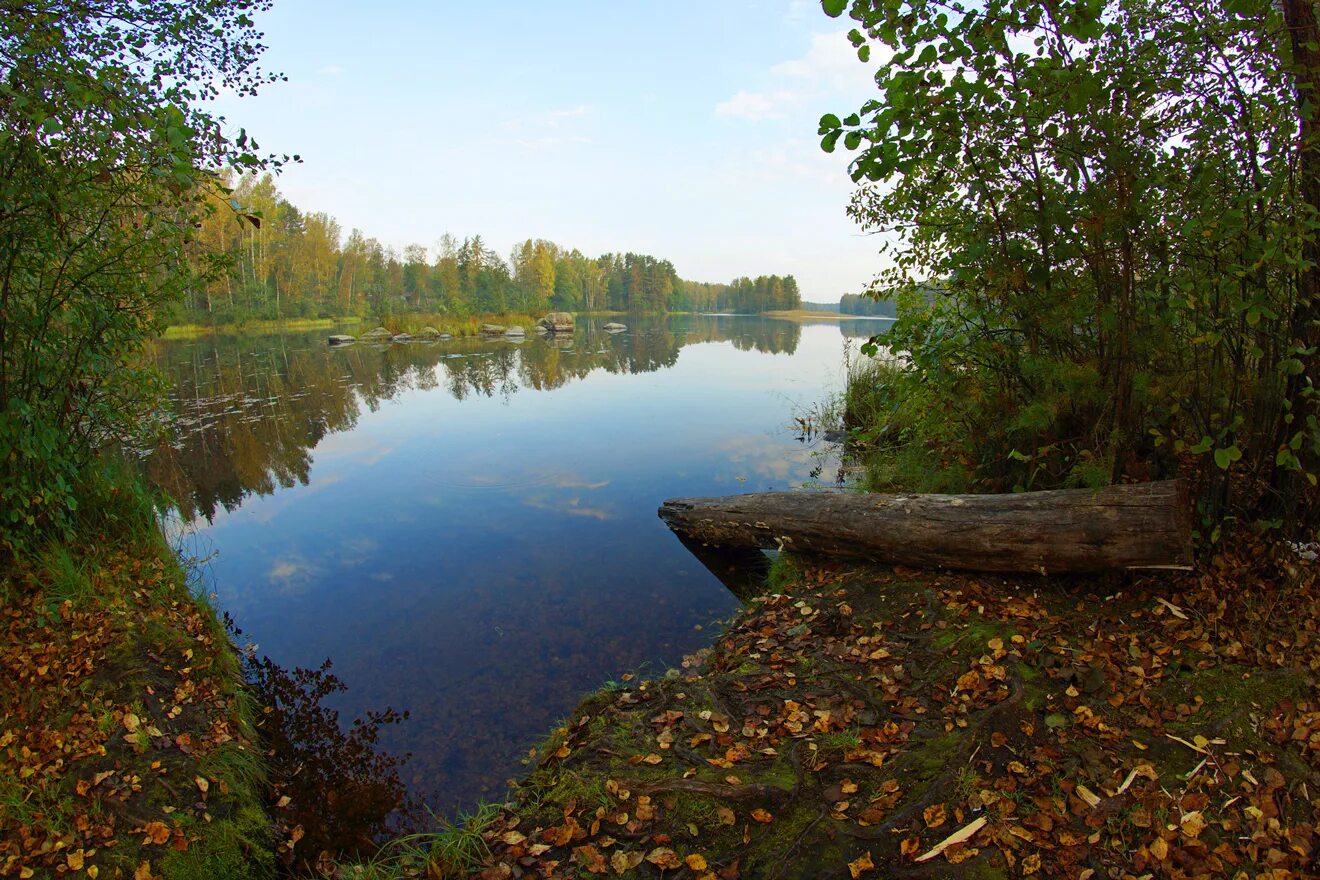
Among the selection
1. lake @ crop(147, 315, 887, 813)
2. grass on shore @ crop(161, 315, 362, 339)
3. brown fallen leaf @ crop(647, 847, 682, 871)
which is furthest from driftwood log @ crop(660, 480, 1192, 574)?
grass on shore @ crop(161, 315, 362, 339)

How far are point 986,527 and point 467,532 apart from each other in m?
5.45

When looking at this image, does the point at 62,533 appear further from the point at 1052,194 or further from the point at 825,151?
the point at 1052,194

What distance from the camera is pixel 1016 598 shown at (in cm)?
406

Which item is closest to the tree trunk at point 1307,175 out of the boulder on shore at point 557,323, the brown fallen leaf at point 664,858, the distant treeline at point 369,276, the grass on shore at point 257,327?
the brown fallen leaf at point 664,858

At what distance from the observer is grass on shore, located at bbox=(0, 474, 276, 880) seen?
272cm

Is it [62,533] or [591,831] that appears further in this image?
[62,533]

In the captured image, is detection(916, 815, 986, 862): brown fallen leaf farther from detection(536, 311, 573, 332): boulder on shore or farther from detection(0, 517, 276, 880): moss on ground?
detection(536, 311, 573, 332): boulder on shore

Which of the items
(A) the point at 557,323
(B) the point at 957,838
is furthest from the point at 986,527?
(A) the point at 557,323

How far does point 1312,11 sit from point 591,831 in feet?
17.2

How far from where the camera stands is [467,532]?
723 centimetres

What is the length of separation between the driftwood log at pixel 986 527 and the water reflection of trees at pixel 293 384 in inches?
224

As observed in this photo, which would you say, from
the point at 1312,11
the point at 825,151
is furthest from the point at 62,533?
the point at 1312,11

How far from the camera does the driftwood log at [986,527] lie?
3619 millimetres

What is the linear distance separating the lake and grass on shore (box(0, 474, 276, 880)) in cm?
77
